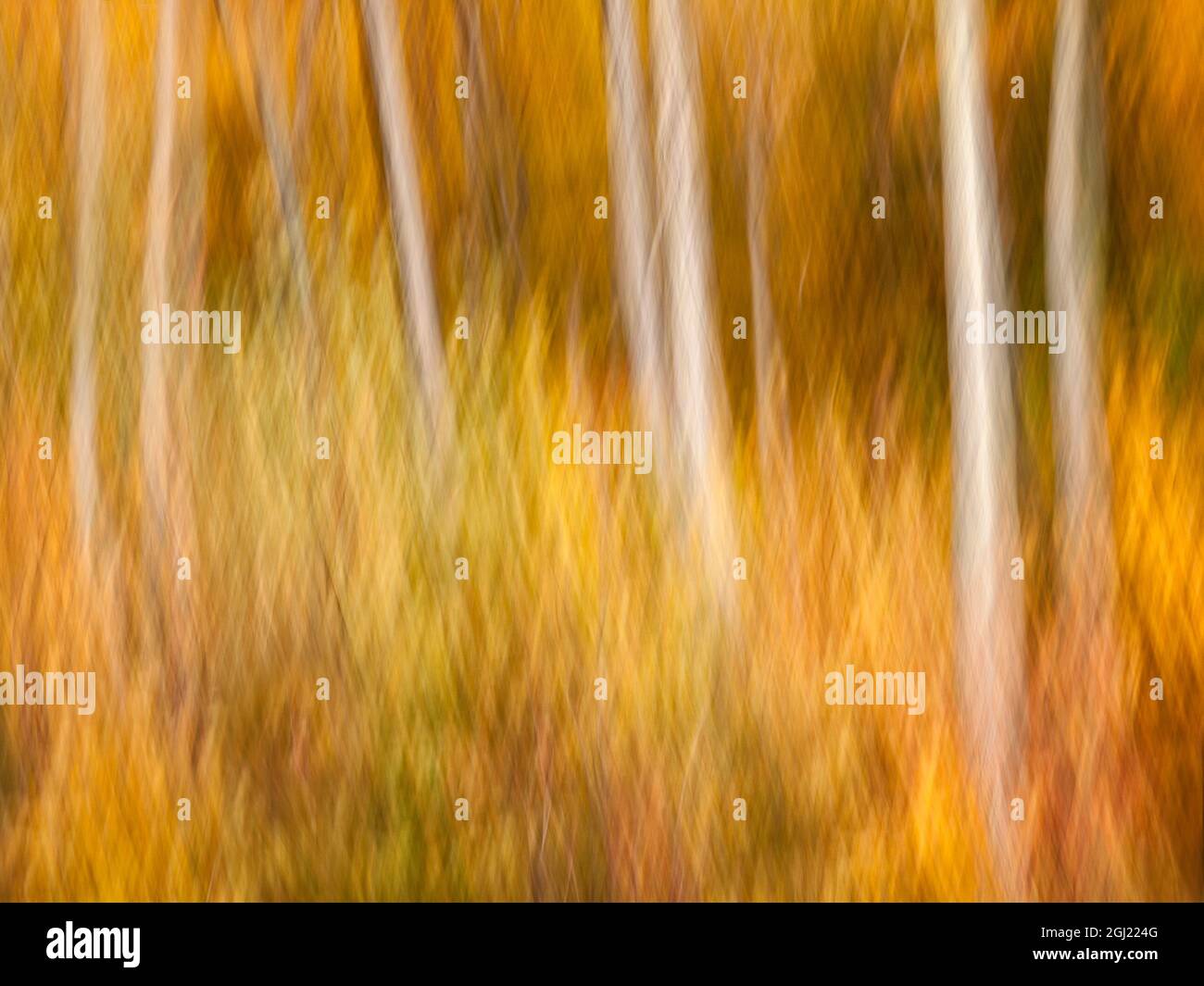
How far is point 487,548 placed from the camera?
3.74 feet

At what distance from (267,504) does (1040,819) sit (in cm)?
97

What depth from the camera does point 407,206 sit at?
1.14 m

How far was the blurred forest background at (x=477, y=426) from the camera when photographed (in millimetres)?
1130

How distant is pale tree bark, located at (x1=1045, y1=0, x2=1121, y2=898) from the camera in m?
1.12

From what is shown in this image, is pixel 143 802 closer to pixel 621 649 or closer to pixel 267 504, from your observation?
pixel 267 504

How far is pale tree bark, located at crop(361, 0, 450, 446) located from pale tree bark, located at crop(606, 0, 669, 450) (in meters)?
0.22

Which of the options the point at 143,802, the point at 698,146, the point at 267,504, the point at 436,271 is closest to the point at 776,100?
the point at 698,146

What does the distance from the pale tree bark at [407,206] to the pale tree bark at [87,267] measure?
33 cm

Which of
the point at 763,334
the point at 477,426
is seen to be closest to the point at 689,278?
the point at 763,334

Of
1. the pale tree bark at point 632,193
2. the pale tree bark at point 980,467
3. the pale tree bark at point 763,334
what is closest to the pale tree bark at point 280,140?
the pale tree bark at point 632,193

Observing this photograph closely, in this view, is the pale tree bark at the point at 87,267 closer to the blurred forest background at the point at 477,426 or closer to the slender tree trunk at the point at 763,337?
the blurred forest background at the point at 477,426

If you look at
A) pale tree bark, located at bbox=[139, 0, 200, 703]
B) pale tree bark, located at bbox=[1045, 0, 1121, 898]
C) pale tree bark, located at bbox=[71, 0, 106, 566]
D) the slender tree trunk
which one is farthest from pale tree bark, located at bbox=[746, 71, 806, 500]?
pale tree bark, located at bbox=[71, 0, 106, 566]

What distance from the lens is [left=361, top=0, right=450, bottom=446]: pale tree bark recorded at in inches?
45.1

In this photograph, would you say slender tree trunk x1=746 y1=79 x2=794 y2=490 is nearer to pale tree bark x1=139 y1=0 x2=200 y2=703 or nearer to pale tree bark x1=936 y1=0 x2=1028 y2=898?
pale tree bark x1=936 y1=0 x2=1028 y2=898
